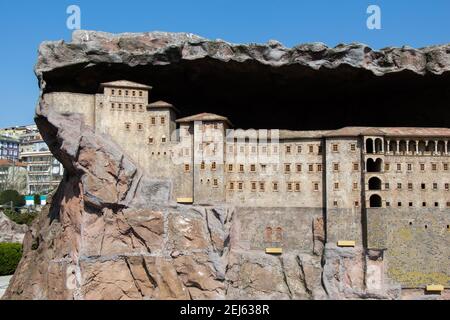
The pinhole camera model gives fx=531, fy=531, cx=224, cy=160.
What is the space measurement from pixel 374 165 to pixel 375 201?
10.6 feet

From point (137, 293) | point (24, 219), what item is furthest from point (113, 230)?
point (24, 219)

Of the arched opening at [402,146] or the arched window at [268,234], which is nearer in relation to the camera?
the arched opening at [402,146]

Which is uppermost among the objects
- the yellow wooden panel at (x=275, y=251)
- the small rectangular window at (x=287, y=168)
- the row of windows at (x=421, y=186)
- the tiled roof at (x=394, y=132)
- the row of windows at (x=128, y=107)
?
the row of windows at (x=128, y=107)

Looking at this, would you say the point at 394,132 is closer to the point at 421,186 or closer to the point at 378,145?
the point at 378,145

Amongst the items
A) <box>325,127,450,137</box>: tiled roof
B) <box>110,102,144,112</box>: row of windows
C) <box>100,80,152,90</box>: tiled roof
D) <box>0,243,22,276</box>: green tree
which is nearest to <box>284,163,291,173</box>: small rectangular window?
<box>325,127,450,137</box>: tiled roof

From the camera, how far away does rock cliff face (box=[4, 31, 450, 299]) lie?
146 ft

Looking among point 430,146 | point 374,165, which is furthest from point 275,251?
point 430,146

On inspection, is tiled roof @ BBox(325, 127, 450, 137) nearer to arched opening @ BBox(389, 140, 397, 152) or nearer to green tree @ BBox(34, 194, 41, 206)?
arched opening @ BBox(389, 140, 397, 152)

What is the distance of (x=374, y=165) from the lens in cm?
4709

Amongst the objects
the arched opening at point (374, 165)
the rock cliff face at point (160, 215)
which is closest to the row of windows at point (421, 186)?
the arched opening at point (374, 165)

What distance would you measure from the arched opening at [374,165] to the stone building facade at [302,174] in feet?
0.31

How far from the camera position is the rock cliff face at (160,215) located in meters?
44.5

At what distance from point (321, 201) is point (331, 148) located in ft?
15.7

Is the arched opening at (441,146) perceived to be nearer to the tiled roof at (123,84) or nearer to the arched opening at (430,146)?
the arched opening at (430,146)
